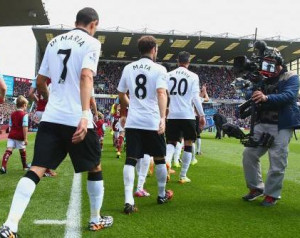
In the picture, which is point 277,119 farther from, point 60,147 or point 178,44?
point 178,44

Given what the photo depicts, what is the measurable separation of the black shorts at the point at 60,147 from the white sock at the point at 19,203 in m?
0.20

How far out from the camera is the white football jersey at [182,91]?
21.8ft

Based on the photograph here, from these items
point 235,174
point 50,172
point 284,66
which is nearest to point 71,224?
point 284,66

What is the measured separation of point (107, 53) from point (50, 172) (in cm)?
4110

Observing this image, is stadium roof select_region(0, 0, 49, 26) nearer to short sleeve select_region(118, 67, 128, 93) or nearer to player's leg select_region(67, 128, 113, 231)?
short sleeve select_region(118, 67, 128, 93)

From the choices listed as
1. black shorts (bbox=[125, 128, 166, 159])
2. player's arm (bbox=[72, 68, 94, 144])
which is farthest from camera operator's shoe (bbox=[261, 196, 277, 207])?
player's arm (bbox=[72, 68, 94, 144])

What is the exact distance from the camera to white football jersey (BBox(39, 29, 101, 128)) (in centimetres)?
345

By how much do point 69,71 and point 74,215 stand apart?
174cm

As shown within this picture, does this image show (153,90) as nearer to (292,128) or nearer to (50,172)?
(292,128)

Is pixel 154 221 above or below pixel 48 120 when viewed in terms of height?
below

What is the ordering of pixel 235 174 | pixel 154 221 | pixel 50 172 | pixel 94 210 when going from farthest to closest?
pixel 235 174 → pixel 50 172 → pixel 154 221 → pixel 94 210

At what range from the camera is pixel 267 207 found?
513cm

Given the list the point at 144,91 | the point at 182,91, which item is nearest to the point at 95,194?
the point at 144,91

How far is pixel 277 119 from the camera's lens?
5164mm
